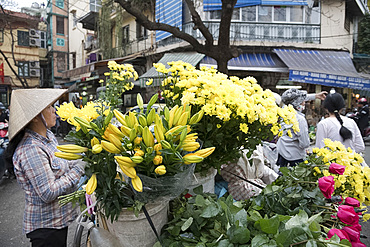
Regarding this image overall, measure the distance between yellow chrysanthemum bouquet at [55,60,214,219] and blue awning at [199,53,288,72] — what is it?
1132 cm

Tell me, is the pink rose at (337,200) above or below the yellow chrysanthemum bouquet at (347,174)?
below

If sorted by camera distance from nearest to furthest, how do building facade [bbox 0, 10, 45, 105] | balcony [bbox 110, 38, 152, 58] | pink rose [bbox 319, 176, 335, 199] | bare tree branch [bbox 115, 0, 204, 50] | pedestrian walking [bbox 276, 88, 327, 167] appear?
1. pink rose [bbox 319, 176, 335, 199]
2. pedestrian walking [bbox 276, 88, 327, 167]
3. bare tree branch [bbox 115, 0, 204, 50]
4. balcony [bbox 110, 38, 152, 58]
5. building facade [bbox 0, 10, 45, 105]

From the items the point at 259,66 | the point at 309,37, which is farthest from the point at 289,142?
the point at 309,37

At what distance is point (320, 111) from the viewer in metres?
13.0

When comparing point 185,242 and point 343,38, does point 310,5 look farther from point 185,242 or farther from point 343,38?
point 185,242

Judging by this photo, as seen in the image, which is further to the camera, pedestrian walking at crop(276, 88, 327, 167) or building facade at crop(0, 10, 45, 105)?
building facade at crop(0, 10, 45, 105)

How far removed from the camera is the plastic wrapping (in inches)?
40.6

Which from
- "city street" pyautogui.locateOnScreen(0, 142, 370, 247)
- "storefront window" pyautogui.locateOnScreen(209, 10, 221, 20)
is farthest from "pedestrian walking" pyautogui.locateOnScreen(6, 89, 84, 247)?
"storefront window" pyautogui.locateOnScreen(209, 10, 221, 20)

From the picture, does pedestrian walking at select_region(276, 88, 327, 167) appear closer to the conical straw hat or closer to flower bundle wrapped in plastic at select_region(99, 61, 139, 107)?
flower bundle wrapped in plastic at select_region(99, 61, 139, 107)

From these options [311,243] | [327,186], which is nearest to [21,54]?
[327,186]

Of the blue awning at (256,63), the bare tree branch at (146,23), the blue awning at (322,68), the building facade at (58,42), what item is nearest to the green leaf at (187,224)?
the bare tree branch at (146,23)

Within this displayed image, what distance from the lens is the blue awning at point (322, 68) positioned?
38.4ft

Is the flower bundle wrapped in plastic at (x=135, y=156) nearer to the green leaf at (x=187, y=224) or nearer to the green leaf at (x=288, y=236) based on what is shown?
the green leaf at (x=187, y=224)

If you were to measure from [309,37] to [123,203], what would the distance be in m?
14.3
